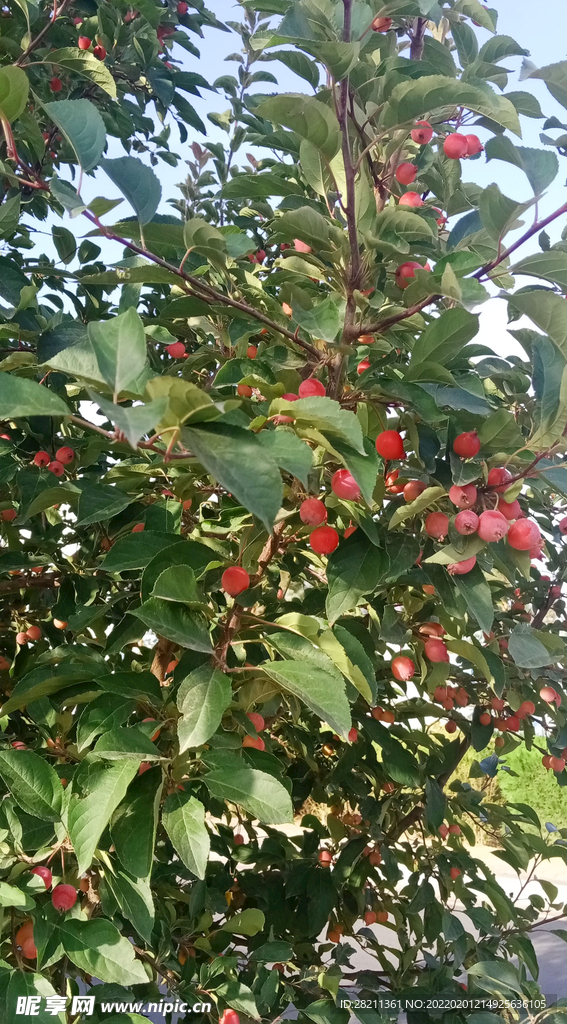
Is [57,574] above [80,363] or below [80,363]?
below

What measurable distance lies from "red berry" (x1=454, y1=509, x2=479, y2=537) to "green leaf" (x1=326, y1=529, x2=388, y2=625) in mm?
98

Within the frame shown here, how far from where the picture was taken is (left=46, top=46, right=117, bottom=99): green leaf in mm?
1191

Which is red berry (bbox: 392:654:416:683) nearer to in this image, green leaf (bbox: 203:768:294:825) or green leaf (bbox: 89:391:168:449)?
green leaf (bbox: 203:768:294:825)

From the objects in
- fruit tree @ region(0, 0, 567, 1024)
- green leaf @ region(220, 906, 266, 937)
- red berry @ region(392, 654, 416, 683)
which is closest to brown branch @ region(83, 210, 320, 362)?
fruit tree @ region(0, 0, 567, 1024)

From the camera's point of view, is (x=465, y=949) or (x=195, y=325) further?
(x=465, y=949)

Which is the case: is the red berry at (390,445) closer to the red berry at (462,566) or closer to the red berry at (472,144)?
the red berry at (462,566)

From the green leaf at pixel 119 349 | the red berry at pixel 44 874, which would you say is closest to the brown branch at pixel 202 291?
the green leaf at pixel 119 349

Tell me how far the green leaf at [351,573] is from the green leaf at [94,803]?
0.27m

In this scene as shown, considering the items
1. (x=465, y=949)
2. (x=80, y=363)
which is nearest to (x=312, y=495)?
(x=80, y=363)

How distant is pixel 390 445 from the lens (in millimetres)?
807

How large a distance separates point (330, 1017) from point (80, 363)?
1.02m

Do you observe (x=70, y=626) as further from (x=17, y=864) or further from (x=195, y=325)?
(x=195, y=325)

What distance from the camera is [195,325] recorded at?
108 cm

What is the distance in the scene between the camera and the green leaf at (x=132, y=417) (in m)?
0.43
